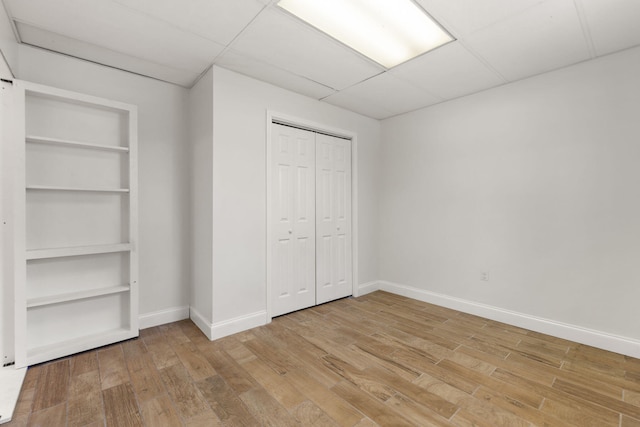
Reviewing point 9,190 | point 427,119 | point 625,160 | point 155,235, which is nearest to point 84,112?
point 9,190

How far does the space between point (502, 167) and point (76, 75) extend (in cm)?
430

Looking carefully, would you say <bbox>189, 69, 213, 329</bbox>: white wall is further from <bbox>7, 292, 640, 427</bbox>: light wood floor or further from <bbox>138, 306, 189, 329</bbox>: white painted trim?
<bbox>7, 292, 640, 427</bbox>: light wood floor

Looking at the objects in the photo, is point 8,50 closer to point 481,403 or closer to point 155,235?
point 155,235

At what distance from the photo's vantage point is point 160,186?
2980 millimetres

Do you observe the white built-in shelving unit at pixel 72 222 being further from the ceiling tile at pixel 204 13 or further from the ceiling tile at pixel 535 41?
A: the ceiling tile at pixel 535 41

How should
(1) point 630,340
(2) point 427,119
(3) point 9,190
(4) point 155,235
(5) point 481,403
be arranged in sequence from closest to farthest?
(5) point 481,403 → (3) point 9,190 → (1) point 630,340 → (4) point 155,235 → (2) point 427,119

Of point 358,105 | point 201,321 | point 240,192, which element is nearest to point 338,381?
point 201,321

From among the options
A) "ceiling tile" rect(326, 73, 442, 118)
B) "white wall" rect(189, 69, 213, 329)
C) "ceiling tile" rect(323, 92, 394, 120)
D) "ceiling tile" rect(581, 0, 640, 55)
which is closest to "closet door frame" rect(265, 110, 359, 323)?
"ceiling tile" rect(323, 92, 394, 120)

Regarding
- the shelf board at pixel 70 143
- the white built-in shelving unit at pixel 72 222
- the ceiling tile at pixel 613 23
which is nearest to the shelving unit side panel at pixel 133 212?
the white built-in shelving unit at pixel 72 222

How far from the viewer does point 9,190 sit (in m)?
2.17

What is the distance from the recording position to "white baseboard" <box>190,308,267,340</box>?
267cm

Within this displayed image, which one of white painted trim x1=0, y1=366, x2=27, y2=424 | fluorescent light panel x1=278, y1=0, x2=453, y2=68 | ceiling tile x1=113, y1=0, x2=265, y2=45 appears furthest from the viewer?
fluorescent light panel x1=278, y1=0, x2=453, y2=68

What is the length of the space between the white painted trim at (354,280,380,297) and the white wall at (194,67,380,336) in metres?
1.54

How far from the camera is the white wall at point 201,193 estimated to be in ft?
8.97
